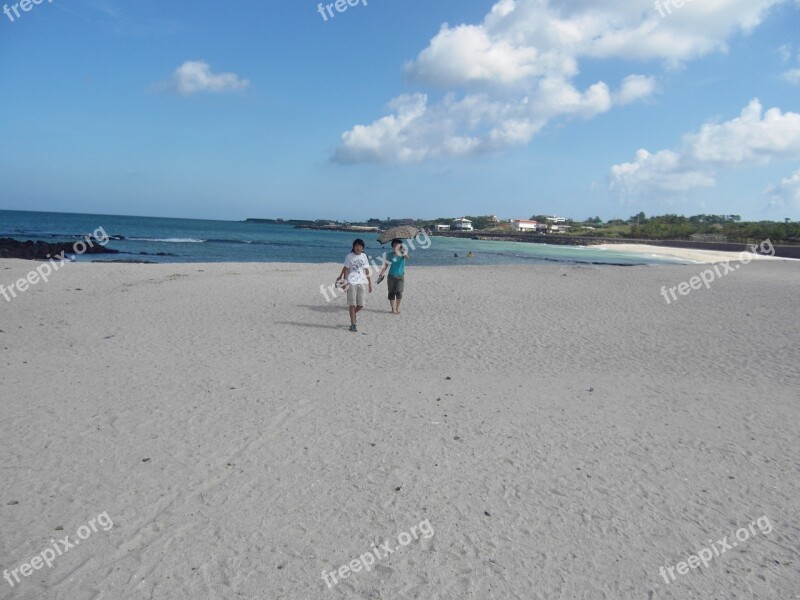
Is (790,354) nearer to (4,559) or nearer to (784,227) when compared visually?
(4,559)

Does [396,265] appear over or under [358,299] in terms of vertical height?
over

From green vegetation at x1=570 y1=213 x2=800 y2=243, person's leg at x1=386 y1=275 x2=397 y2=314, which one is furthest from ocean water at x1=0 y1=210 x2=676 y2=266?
person's leg at x1=386 y1=275 x2=397 y2=314

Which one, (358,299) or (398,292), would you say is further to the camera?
(398,292)

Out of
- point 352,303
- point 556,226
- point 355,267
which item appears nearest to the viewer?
point 355,267

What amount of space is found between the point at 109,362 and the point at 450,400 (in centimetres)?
487

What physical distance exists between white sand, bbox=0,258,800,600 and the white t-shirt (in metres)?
1.03

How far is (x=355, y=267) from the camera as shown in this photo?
10.0 meters

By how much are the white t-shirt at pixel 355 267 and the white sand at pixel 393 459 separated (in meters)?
1.03

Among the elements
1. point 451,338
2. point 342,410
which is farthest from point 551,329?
point 342,410

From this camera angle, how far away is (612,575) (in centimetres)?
333

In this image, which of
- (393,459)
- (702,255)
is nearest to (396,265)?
(393,459)

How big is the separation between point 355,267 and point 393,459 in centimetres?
567

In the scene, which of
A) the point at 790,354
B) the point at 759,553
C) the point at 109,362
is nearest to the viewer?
the point at 759,553

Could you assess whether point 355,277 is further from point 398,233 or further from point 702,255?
point 702,255
